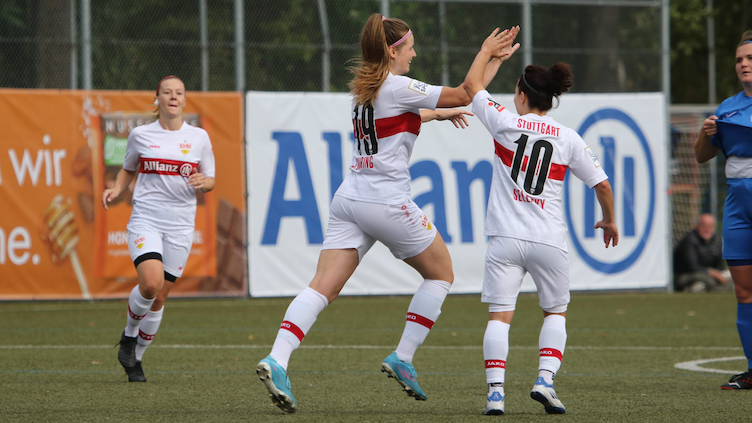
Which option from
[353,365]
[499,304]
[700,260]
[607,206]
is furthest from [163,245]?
[700,260]

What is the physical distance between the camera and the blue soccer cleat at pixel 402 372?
5453 mm

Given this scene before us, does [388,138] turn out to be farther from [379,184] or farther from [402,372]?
[402,372]

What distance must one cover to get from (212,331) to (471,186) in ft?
17.7

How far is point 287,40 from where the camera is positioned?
49.3ft

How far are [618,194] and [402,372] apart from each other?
10339 millimetres

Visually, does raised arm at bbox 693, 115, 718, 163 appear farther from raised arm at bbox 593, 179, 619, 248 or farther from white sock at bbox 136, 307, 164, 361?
white sock at bbox 136, 307, 164, 361

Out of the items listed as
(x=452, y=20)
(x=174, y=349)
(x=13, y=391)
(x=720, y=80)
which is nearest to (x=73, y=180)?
(x=174, y=349)

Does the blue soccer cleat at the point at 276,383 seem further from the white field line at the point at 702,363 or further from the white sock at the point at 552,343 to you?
the white field line at the point at 702,363

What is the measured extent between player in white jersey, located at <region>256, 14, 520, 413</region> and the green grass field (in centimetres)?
51

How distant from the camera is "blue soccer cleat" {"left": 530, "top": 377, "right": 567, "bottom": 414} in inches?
207

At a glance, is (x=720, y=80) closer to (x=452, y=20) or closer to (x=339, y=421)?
(x=452, y=20)

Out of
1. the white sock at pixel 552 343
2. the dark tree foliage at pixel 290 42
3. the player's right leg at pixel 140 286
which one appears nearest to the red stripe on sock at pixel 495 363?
the white sock at pixel 552 343

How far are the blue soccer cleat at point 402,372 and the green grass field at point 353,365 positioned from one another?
0.45 feet

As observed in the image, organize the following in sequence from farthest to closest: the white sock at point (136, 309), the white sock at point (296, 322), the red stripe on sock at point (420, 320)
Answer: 1. the white sock at point (136, 309)
2. the red stripe on sock at point (420, 320)
3. the white sock at point (296, 322)
